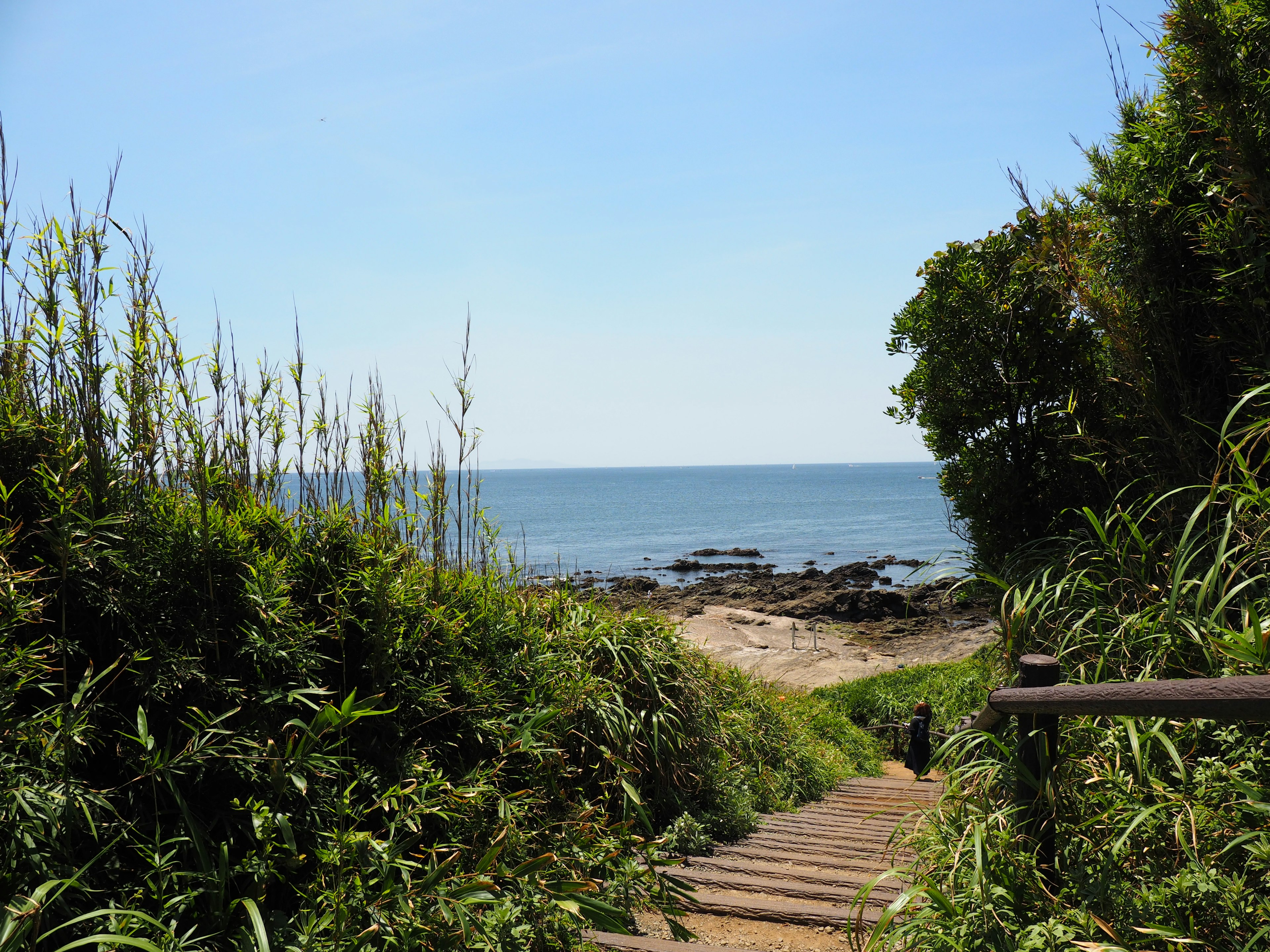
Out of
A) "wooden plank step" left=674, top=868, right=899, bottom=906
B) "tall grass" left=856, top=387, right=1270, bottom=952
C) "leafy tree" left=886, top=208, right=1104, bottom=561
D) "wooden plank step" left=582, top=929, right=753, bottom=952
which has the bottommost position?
"wooden plank step" left=674, top=868, right=899, bottom=906

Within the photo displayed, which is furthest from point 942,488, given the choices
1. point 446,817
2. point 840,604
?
point 840,604

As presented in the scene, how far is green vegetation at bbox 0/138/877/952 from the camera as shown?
2.21m

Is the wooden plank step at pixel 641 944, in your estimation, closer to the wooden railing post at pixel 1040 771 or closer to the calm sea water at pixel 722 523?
the wooden railing post at pixel 1040 771

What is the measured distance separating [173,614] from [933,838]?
9.76 ft

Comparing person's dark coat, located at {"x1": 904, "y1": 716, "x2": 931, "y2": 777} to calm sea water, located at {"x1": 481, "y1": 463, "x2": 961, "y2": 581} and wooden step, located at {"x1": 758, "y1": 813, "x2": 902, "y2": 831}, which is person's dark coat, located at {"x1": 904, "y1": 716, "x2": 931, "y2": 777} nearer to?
wooden step, located at {"x1": 758, "y1": 813, "x2": 902, "y2": 831}

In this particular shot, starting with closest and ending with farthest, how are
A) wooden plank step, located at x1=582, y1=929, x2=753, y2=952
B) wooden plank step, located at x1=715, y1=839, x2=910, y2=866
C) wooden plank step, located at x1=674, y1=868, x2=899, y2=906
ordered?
wooden plank step, located at x1=582, y1=929, x2=753, y2=952
wooden plank step, located at x1=674, y1=868, x2=899, y2=906
wooden plank step, located at x1=715, y1=839, x2=910, y2=866

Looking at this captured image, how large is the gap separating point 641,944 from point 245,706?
Answer: 5.72 feet

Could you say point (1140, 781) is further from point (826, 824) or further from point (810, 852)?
point (826, 824)

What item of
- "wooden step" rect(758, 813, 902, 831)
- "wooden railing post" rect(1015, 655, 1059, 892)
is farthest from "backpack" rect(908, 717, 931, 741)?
"wooden railing post" rect(1015, 655, 1059, 892)

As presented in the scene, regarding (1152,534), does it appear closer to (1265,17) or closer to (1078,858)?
(1078,858)

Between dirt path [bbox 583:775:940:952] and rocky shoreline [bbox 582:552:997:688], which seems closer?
dirt path [bbox 583:775:940:952]

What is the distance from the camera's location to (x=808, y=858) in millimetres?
4328

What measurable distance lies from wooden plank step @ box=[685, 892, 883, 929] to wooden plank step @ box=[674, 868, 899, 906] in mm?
58

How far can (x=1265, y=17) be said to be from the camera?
10.3ft
